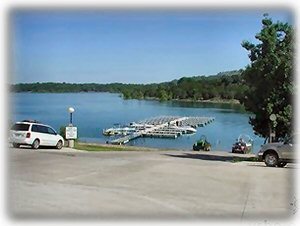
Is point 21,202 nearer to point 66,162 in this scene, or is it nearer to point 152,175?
point 152,175

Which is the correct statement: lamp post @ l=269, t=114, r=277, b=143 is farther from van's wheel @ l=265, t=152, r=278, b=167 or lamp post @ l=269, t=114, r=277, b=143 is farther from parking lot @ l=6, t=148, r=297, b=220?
parking lot @ l=6, t=148, r=297, b=220

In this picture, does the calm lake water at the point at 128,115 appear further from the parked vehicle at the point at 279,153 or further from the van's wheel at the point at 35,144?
the parked vehicle at the point at 279,153

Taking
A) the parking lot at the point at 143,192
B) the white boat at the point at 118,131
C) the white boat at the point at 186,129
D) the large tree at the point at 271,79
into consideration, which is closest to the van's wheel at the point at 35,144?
the parking lot at the point at 143,192

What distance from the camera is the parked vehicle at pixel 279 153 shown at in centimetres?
1589

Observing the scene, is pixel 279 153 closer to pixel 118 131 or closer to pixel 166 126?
pixel 118 131

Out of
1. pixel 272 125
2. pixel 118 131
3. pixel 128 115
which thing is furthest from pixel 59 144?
pixel 128 115

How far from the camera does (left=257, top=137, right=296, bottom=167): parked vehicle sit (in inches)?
626

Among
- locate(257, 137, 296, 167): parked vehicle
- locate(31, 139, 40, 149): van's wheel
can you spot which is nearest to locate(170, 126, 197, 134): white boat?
locate(31, 139, 40, 149): van's wheel

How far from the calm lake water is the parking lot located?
8.83 metres

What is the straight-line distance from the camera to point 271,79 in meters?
19.9

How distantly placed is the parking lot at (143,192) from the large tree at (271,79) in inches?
250

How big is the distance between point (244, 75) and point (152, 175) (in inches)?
409

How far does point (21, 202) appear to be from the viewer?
26.0 feet

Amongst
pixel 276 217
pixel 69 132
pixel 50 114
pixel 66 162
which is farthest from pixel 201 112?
pixel 276 217
